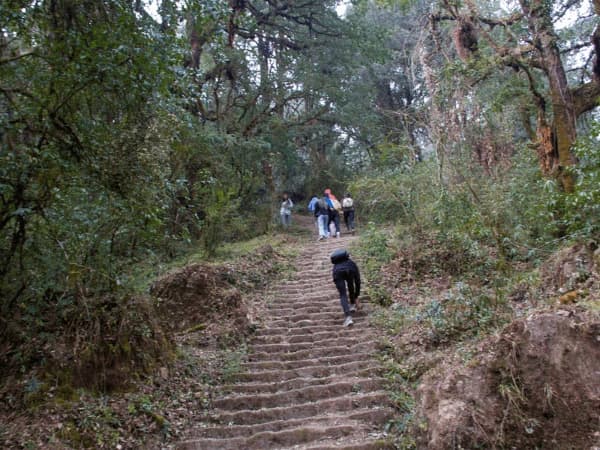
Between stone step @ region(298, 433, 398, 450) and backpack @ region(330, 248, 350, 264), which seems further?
backpack @ region(330, 248, 350, 264)

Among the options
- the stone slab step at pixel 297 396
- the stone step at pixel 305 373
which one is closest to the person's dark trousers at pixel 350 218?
the stone step at pixel 305 373

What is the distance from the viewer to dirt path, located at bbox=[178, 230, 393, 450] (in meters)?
5.97

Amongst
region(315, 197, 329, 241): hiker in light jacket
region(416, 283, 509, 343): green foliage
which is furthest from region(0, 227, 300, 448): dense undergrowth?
region(315, 197, 329, 241): hiker in light jacket

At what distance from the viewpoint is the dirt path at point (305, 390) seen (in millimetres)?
5969

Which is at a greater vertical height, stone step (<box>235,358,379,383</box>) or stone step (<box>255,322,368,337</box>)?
stone step (<box>255,322,368,337</box>)

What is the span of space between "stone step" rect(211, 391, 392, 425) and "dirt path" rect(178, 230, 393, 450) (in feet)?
0.04

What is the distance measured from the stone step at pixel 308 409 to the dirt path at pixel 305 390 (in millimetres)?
12

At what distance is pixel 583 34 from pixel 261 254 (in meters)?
9.25

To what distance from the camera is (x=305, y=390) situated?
6.97 m

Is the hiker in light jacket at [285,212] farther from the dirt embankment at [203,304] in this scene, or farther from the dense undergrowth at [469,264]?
the dirt embankment at [203,304]

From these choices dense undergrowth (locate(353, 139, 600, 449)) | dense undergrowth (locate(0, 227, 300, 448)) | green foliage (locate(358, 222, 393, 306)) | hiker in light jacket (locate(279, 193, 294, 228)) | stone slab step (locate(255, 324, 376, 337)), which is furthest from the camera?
hiker in light jacket (locate(279, 193, 294, 228))

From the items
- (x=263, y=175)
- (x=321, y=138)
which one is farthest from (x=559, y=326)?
(x=321, y=138)

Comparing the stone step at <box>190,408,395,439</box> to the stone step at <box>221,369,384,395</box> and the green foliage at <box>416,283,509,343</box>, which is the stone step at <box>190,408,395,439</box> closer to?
the stone step at <box>221,369,384,395</box>

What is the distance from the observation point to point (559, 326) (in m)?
4.56
